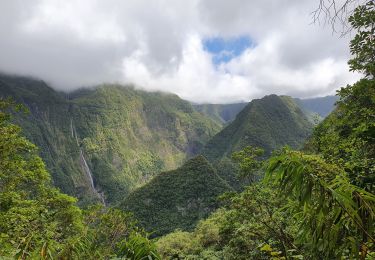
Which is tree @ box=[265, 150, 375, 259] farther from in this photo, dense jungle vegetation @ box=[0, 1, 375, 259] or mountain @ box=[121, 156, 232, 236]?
mountain @ box=[121, 156, 232, 236]

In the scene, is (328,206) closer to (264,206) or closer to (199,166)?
(264,206)

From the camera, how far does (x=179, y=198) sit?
382ft

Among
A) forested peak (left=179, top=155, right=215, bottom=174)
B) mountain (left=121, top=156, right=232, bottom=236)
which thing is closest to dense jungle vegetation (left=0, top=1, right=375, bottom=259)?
mountain (left=121, top=156, right=232, bottom=236)

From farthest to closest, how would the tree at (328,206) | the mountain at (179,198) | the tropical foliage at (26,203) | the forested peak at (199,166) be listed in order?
the forested peak at (199,166)
the mountain at (179,198)
the tropical foliage at (26,203)
the tree at (328,206)

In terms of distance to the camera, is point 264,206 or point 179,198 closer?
point 264,206

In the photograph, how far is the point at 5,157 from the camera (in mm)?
15828

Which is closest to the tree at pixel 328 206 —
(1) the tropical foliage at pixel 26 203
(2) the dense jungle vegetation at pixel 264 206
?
(2) the dense jungle vegetation at pixel 264 206

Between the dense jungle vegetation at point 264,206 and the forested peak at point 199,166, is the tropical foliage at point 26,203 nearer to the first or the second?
the dense jungle vegetation at point 264,206

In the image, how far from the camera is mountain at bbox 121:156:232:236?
4198 inches

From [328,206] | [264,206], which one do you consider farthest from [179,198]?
[328,206]

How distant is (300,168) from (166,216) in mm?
112303

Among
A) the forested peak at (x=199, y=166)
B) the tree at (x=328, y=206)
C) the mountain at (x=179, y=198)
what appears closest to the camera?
the tree at (x=328, y=206)

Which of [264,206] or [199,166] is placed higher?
[264,206]

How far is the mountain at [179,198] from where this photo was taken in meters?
107
